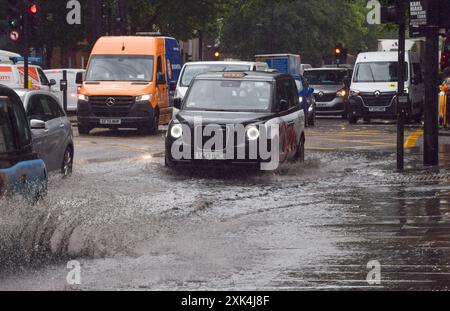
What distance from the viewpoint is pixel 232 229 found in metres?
13.0

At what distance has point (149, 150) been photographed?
25.2 meters

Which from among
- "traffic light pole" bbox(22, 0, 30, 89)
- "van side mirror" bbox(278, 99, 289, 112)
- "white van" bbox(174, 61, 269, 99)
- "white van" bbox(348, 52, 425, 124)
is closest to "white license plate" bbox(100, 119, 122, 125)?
"white van" bbox(174, 61, 269, 99)

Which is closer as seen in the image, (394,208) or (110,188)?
(394,208)

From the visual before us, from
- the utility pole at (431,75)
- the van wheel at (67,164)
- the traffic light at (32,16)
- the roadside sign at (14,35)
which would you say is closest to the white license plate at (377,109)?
the traffic light at (32,16)

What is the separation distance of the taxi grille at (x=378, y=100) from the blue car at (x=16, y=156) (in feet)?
96.2

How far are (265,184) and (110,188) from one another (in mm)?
2415

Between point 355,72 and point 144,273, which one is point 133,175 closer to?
point 144,273

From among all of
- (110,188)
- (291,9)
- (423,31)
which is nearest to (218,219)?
(110,188)

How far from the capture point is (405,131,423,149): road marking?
27.2 meters

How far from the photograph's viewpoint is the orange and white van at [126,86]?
30359mm

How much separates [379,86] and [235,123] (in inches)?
844

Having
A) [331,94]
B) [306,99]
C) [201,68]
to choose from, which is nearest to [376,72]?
[306,99]

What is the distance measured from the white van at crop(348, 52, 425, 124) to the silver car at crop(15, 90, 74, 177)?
71.2ft

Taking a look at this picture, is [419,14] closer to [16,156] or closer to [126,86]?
[16,156]
